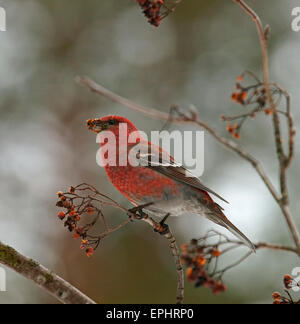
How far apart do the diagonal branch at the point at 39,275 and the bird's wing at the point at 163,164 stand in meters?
1.26

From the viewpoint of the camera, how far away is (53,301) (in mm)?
6277

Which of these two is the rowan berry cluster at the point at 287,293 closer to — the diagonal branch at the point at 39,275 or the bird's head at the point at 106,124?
the diagonal branch at the point at 39,275

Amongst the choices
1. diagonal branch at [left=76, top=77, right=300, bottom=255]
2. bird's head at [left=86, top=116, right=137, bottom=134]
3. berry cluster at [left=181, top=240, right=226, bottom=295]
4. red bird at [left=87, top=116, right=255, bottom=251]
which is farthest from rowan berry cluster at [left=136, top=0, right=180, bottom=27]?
bird's head at [left=86, top=116, right=137, bottom=134]

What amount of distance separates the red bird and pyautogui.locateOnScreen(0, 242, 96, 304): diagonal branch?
1.02 meters

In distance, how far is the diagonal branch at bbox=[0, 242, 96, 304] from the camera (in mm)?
2855

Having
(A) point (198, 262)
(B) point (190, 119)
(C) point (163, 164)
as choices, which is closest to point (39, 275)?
(A) point (198, 262)

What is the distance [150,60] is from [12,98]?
237 cm

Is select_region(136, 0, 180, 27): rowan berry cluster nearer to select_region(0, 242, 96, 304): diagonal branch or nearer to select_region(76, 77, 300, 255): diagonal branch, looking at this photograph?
select_region(76, 77, 300, 255): diagonal branch

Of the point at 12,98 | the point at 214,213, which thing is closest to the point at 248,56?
the point at 12,98

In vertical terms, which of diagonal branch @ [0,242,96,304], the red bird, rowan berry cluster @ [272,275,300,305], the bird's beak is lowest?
rowan berry cluster @ [272,275,300,305]

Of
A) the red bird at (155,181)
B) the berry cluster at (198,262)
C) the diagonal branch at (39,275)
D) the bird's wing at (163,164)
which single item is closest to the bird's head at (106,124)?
the red bird at (155,181)

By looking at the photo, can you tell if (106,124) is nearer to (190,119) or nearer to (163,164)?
(163,164)

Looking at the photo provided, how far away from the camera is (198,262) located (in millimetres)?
2096
